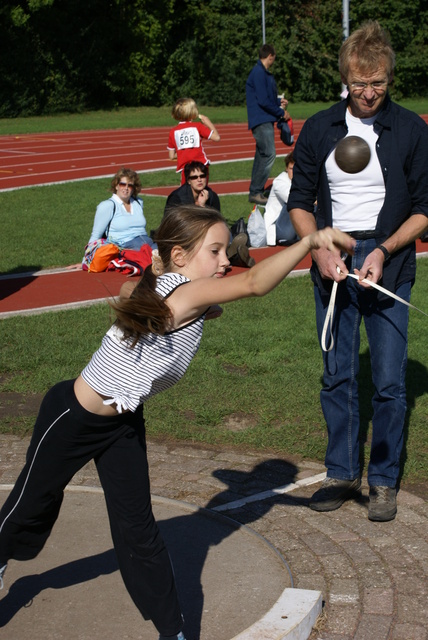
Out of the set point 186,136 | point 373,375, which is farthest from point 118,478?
point 186,136

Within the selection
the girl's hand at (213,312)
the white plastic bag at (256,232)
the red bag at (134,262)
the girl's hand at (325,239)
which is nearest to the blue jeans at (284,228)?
the white plastic bag at (256,232)

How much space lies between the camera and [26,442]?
5602mm

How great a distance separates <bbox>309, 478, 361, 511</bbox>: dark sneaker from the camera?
4.62m

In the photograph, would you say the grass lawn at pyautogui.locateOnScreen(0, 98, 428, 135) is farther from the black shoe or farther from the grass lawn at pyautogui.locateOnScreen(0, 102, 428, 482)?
the grass lawn at pyautogui.locateOnScreen(0, 102, 428, 482)

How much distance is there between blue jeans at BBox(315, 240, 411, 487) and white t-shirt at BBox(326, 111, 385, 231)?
135 millimetres

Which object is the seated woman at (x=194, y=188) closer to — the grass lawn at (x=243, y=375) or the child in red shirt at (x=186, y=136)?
the grass lawn at (x=243, y=375)

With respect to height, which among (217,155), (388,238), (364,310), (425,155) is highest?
(425,155)

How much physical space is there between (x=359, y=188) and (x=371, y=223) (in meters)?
0.19

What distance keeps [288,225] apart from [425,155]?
7152mm

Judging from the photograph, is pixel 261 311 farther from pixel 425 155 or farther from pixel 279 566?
pixel 279 566

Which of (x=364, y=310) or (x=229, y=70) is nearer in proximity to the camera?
(x=364, y=310)

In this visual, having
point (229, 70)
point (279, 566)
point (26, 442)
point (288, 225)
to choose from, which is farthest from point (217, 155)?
point (229, 70)

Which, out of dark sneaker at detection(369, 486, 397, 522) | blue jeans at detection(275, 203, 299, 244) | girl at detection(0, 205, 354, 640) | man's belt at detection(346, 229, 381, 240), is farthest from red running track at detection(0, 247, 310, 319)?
girl at detection(0, 205, 354, 640)

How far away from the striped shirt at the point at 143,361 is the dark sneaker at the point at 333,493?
1.64 meters
